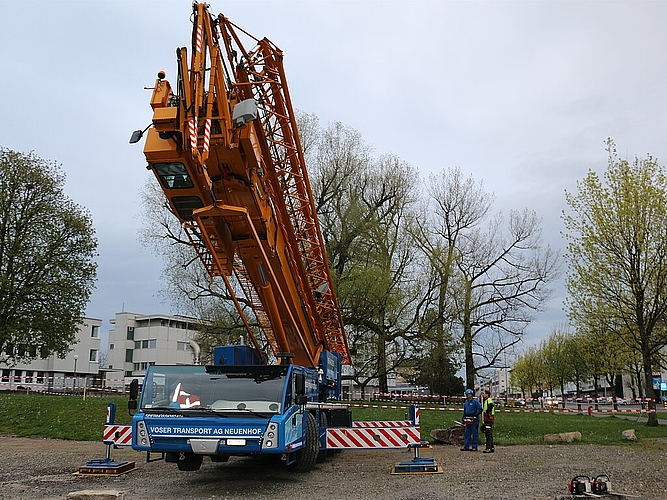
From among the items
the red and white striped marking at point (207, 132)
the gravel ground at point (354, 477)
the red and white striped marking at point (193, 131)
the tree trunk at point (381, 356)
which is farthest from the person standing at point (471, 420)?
the tree trunk at point (381, 356)

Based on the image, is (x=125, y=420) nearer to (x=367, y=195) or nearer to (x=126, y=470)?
(x=126, y=470)

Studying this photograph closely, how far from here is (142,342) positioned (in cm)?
7269

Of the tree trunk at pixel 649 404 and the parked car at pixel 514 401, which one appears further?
the parked car at pixel 514 401

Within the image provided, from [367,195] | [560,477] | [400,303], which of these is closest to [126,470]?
[560,477]

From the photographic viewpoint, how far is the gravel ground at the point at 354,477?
10.1 m

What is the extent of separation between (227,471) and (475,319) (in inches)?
921

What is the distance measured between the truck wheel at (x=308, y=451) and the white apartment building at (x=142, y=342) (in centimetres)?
6141

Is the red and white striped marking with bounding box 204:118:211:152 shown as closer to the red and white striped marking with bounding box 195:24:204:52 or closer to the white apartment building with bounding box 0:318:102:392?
the red and white striped marking with bounding box 195:24:204:52

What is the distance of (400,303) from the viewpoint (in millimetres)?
28500

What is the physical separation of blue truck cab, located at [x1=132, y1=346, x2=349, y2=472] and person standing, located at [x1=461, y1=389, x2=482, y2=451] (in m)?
6.20

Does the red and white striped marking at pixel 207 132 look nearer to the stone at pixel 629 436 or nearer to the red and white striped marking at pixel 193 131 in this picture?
the red and white striped marking at pixel 193 131

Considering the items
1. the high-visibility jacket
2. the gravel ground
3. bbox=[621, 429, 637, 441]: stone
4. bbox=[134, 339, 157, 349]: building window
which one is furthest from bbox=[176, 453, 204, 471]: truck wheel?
bbox=[134, 339, 157, 349]: building window

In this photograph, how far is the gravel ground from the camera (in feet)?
33.0

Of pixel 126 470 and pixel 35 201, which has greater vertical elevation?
pixel 35 201
